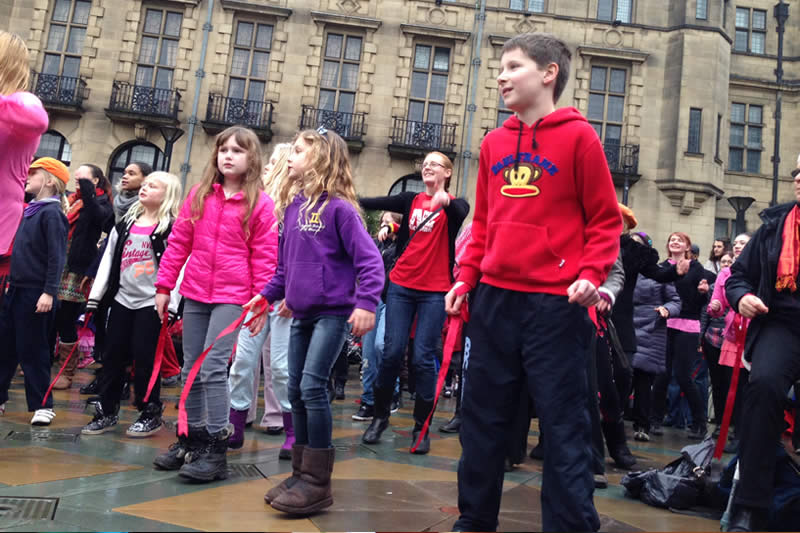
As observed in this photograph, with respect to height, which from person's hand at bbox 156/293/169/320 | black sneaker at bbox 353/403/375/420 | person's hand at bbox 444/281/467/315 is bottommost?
black sneaker at bbox 353/403/375/420

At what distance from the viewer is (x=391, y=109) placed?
2261 centimetres

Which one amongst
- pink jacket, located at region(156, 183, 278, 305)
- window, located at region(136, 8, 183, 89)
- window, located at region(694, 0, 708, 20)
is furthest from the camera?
window, located at region(694, 0, 708, 20)

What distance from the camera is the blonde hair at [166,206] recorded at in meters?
4.90

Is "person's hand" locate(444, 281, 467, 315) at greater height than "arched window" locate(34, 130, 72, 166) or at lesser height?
lesser

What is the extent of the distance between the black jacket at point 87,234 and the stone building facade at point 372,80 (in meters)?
15.6

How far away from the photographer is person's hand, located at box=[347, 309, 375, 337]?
10.1ft

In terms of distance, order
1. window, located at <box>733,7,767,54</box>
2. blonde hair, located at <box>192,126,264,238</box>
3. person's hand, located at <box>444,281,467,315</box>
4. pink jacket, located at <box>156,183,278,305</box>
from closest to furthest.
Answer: person's hand, located at <box>444,281,467,315</box>
pink jacket, located at <box>156,183,278,305</box>
blonde hair, located at <box>192,126,264,238</box>
window, located at <box>733,7,767,54</box>

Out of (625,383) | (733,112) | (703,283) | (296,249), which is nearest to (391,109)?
(733,112)

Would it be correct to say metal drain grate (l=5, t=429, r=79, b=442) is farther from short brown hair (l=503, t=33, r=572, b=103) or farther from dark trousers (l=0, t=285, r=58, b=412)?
short brown hair (l=503, t=33, r=572, b=103)

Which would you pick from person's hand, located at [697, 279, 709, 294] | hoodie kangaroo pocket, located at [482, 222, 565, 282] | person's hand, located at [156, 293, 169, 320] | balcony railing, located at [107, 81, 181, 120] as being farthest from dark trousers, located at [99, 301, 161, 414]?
balcony railing, located at [107, 81, 181, 120]

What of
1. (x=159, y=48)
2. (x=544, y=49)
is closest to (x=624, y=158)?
(x=159, y=48)

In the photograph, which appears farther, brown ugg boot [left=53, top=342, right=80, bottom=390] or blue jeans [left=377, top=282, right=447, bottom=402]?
brown ugg boot [left=53, top=342, right=80, bottom=390]

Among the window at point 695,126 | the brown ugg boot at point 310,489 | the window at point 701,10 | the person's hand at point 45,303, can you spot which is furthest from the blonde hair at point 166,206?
the window at point 701,10

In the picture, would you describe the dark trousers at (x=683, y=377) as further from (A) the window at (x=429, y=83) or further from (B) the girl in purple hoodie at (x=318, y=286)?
(A) the window at (x=429, y=83)
